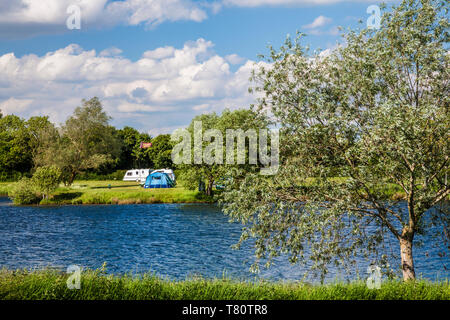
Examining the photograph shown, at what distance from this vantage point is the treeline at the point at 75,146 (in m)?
72.5

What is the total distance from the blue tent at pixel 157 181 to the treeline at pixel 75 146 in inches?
225

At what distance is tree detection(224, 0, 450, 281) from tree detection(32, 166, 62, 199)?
4768 centimetres

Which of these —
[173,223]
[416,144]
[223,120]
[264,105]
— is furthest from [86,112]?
[416,144]

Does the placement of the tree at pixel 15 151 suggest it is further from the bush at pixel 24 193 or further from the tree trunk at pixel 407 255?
the tree trunk at pixel 407 255

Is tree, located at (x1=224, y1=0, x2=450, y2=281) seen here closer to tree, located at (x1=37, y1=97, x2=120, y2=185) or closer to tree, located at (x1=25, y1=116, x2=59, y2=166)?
tree, located at (x1=37, y1=97, x2=120, y2=185)

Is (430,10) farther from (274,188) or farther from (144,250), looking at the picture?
(144,250)

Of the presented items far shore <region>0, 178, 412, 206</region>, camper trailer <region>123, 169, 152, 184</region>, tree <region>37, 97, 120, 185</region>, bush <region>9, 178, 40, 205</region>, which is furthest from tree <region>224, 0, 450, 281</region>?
camper trailer <region>123, 169, 152, 184</region>

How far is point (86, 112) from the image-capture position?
239 feet

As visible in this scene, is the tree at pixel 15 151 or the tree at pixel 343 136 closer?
the tree at pixel 343 136

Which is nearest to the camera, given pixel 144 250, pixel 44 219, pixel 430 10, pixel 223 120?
pixel 430 10

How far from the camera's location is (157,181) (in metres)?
72.1

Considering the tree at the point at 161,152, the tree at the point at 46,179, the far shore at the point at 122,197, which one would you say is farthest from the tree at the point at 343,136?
the tree at the point at 161,152
